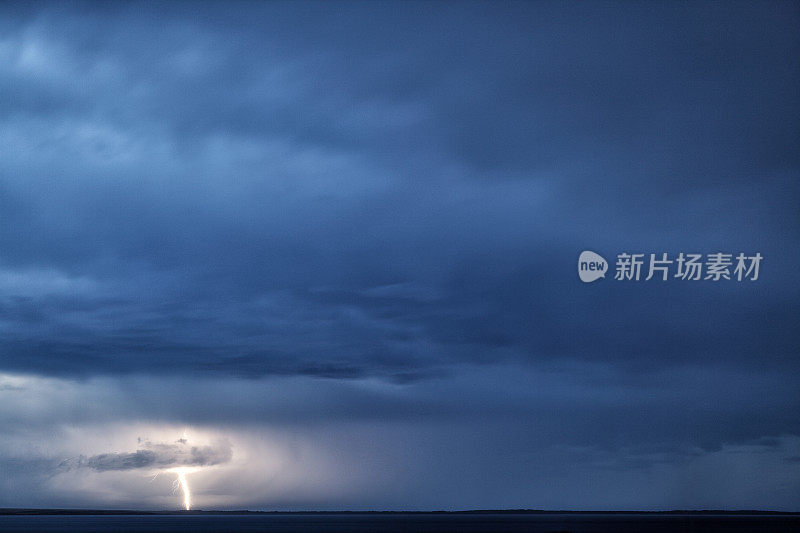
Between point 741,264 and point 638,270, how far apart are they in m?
6.19

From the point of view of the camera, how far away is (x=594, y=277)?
46250mm

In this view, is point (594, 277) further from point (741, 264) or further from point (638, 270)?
point (741, 264)

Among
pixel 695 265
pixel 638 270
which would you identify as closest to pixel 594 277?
pixel 638 270

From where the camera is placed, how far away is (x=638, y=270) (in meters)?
47.7

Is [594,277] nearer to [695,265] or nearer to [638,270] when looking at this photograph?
[638,270]

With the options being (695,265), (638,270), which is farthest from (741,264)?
(638,270)

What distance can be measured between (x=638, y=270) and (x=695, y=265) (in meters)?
3.54

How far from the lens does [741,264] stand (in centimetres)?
4594

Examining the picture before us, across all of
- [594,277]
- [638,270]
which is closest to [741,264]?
[638,270]

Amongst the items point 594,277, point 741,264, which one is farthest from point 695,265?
point 594,277

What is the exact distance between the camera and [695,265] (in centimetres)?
4703

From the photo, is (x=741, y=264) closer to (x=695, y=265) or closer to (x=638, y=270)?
(x=695, y=265)

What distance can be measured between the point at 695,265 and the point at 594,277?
6.82 meters
